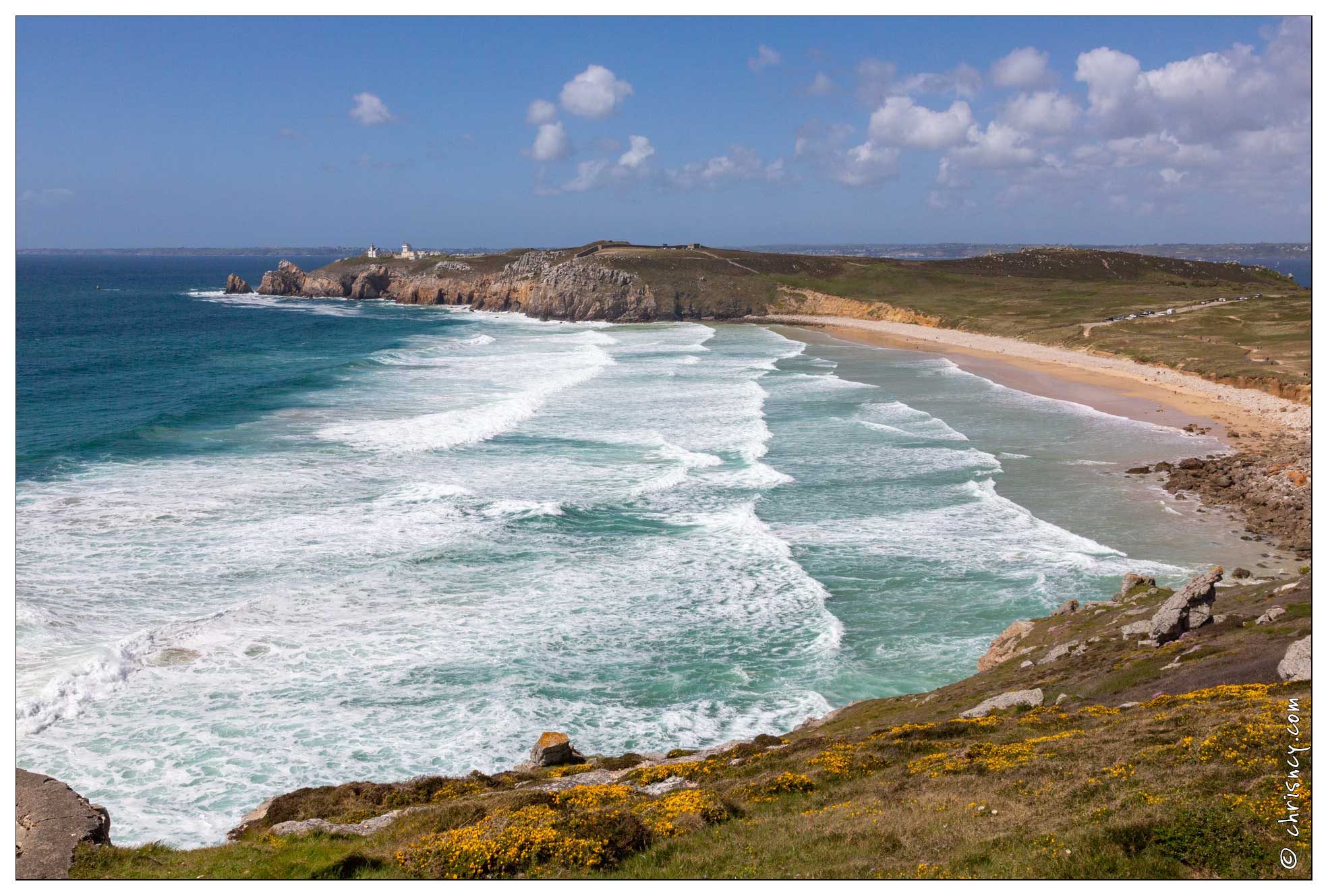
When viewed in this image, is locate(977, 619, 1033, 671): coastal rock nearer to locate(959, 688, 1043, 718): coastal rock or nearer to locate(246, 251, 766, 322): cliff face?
locate(959, 688, 1043, 718): coastal rock

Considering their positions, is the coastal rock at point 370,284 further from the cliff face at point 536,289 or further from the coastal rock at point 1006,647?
the coastal rock at point 1006,647

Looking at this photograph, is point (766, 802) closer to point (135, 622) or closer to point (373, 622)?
point (373, 622)

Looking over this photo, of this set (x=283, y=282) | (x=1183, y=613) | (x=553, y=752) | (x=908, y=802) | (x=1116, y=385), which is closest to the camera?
(x=908, y=802)

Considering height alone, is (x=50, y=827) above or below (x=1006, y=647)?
above

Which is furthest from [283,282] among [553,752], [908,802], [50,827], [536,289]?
[908,802]

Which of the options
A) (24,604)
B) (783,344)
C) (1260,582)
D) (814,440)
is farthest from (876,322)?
(24,604)

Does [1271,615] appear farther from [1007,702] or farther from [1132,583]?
[1007,702]

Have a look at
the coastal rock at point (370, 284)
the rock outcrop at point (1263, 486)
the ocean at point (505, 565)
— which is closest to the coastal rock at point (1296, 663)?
the ocean at point (505, 565)

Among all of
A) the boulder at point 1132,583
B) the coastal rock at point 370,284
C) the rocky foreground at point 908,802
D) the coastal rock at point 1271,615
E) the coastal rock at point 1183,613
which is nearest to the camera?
the rocky foreground at point 908,802
